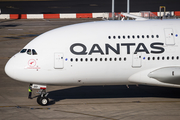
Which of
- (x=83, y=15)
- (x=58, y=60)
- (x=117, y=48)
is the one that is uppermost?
(x=83, y=15)

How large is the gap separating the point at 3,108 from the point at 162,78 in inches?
371

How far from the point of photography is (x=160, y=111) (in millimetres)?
17891

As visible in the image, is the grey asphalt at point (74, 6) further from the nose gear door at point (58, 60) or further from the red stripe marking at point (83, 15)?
the nose gear door at point (58, 60)

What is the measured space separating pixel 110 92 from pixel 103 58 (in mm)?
4616

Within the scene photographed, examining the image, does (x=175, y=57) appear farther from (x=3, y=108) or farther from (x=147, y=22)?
(x=3, y=108)

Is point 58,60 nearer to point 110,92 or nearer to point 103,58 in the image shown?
point 103,58

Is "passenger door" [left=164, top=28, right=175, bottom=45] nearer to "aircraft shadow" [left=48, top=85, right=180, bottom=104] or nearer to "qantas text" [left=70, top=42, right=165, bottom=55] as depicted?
"qantas text" [left=70, top=42, right=165, bottom=55]

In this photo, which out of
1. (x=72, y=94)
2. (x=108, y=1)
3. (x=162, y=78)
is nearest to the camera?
(x=162, y=78)

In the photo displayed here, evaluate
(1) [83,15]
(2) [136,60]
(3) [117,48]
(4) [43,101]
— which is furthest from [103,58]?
(1) [83,15]

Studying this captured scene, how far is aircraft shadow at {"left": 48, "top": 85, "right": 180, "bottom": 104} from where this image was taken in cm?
2081

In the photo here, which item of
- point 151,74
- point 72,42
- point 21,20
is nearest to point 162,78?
point 151,74

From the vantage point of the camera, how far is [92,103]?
761 inches

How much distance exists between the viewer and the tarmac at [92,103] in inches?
679

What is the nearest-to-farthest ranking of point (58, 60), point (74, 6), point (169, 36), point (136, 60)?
point (58, 60)
point (136, 60)
point (169, 36)
point (74, 6)
